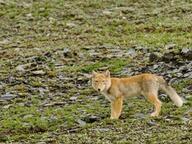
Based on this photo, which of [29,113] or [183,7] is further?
[183,7]

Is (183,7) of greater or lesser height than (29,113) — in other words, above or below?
above

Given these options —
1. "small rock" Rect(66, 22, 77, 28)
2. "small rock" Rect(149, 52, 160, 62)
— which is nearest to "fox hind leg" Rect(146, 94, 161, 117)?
"small rock" Rect(149, 52, 160, 62)

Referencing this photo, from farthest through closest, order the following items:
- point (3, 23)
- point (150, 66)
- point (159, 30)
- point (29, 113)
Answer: point (3, 23) → point (159, 30) → point (150, 66) → point (29, 113)

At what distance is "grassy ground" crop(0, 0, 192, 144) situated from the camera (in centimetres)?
1947

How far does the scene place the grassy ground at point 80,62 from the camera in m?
19.5

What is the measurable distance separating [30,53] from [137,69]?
8324 millimetres

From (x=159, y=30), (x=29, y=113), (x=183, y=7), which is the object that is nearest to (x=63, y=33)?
(x=159, y=30)

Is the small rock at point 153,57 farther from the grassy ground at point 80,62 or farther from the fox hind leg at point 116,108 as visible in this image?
the fox hind leg at point 116,108

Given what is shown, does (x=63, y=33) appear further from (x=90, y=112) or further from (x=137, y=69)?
(x=90, y=112)

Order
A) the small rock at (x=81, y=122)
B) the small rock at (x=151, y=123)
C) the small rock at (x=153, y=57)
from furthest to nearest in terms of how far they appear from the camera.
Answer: the small rock at (x=153, y=57) → the small rock at (x=81, y=122) → the small rock at (x=151, y=123)

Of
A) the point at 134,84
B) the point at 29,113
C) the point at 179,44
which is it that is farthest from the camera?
the point at 179,44

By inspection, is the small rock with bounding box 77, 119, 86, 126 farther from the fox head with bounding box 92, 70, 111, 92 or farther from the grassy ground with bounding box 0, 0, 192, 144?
the fox head with bounding box 92, 70, 111, 92

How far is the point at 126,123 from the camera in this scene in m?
19.9

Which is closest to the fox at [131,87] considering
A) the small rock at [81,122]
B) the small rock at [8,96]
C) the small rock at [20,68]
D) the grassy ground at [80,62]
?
the grassy ground at [80,62]
